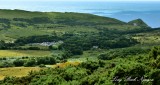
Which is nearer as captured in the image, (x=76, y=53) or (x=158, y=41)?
(x=76, y=53)

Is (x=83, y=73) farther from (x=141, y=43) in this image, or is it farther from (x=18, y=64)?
(x=141, y=43)

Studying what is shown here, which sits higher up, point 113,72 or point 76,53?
point 113,72

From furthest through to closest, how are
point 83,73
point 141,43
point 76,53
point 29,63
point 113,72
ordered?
point 141,43 < point 76,53 < point 29,63 < point 83,73 < point 113,72

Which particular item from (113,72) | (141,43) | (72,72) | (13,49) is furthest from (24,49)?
(113,72)

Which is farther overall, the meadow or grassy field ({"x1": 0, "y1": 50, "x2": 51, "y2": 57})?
grassy field ({"x1": 0, "y1": 50, "x2": 51, "y2": 57})

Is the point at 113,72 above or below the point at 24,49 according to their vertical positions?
above

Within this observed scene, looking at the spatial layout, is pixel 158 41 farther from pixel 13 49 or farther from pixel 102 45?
pixel 13 49

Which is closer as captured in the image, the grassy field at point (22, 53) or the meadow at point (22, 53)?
the meadow at point (22, 53)

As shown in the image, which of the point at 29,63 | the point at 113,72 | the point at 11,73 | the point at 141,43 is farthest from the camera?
the point at 141,43

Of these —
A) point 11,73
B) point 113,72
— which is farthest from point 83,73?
point 11,73
